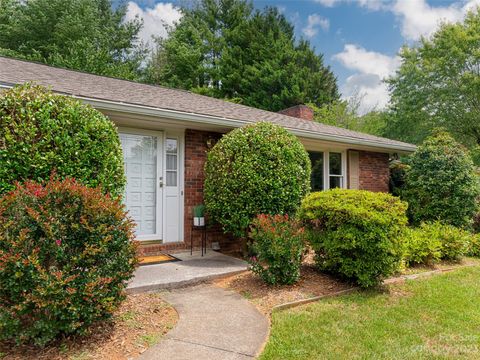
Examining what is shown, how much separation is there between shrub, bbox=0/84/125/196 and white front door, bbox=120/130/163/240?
1680 millimetres

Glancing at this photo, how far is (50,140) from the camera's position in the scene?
155 inches

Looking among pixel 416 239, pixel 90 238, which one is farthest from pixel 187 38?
pixel 90 238

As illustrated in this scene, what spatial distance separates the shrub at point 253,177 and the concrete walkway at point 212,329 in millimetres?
1762

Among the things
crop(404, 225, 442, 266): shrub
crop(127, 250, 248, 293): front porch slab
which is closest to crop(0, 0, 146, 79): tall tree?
crop(127, 250, 248, 293): front porch slab

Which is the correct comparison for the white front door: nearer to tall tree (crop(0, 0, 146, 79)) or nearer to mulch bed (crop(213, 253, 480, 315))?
mulch bed (crop(213, 253, 480, 315))

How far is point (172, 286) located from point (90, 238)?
1870 millimetres

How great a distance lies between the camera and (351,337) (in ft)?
10.4

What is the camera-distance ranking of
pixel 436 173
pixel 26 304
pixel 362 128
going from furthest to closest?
pixel 362 128
pixel 436 173
pixel 26 304

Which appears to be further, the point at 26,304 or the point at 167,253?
the point at 167,253

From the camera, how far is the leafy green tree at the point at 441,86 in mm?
18531

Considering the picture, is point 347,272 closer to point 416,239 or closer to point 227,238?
point 416,239

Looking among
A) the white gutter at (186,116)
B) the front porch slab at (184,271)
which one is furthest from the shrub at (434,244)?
the front porch slab at (184,271)

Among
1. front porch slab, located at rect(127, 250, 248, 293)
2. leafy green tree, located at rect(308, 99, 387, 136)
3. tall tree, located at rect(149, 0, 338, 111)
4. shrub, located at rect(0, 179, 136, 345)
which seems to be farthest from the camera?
tall tree, located at rect(149, 0, 338, 111)

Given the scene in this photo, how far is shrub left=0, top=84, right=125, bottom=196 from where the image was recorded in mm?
3793
